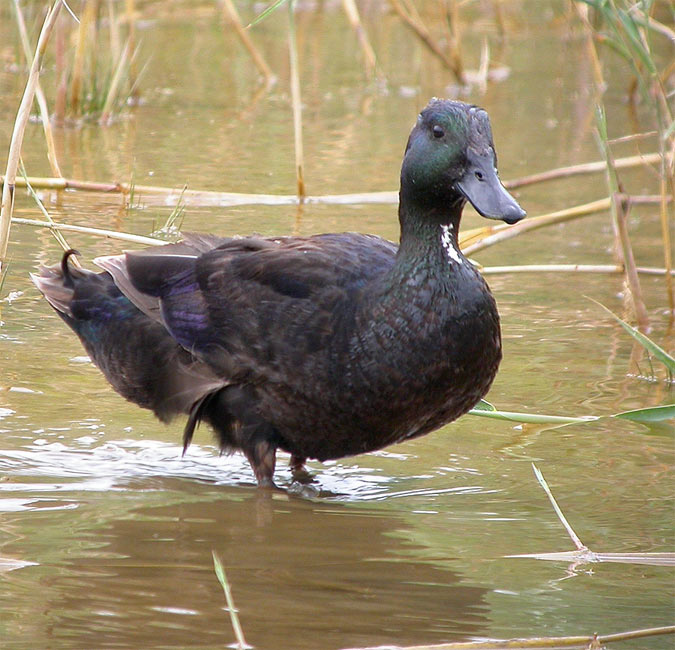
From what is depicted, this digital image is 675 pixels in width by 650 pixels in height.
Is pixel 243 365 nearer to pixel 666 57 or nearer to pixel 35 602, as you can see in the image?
pixel 35 602

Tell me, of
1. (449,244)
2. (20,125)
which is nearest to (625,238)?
(449,244)

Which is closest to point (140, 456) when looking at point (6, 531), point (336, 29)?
point (6, 531)

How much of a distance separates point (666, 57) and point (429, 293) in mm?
9170

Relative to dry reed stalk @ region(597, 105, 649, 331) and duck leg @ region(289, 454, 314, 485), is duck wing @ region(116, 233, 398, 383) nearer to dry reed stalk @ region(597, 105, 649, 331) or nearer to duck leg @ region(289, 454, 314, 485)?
duck leg @ region(289, 454, 314, 485)

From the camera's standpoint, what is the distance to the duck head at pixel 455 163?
3.94 m

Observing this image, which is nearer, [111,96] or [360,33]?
[111,96]

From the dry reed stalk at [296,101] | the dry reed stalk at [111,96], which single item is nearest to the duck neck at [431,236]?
the dry reed stalk at [296,101]

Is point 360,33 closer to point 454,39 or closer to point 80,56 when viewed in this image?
point 454,39

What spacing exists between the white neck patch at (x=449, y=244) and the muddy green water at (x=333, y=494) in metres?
0.77

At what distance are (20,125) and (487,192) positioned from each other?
5.94ft

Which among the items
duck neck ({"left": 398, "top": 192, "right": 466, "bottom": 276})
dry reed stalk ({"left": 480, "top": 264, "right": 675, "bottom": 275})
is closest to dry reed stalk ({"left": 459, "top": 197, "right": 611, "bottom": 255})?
dry reed stalk ({"left": 480, "top": 264, "right": 675, "bottom": 275})

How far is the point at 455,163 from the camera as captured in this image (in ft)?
13.3

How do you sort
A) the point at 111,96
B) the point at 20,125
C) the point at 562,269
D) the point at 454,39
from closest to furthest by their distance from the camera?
the point at 20,125
the point at 562,269
the point at 111,96
the point at 454,39

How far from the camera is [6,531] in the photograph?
12.4 feet
